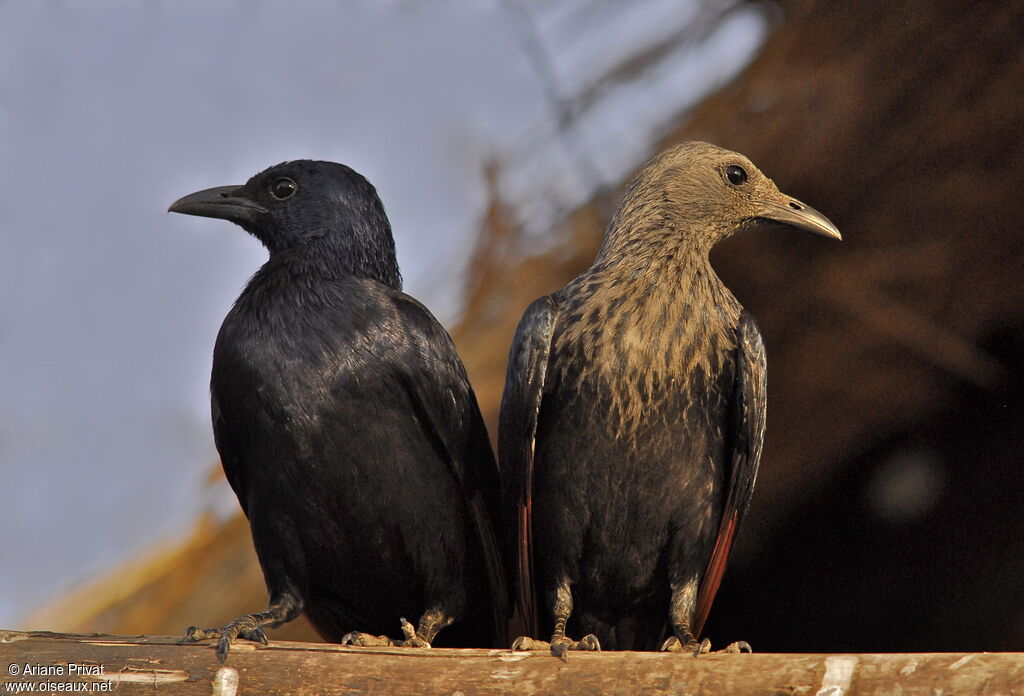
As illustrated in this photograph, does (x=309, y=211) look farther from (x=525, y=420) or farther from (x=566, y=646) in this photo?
(x=566, y=646)

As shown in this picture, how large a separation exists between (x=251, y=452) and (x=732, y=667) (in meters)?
1.29

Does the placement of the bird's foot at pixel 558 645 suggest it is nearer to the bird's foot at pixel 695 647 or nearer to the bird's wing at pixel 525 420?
the bird's foot at pixel 695 647

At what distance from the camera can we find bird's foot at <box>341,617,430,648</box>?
9.30 feet

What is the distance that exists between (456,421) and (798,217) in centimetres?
105

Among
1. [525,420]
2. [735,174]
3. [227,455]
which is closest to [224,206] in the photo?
[227,455]

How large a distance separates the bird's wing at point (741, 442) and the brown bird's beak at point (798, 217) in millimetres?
324

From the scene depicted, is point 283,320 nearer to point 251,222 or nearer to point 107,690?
point 251,222

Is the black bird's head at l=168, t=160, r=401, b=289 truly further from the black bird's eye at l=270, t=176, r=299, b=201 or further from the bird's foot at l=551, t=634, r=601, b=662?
the bird's foot at l=551, t=634, r=601, b=662

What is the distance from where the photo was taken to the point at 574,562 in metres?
3.08

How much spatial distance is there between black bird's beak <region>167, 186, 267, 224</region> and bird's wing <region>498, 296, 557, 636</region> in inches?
32.5

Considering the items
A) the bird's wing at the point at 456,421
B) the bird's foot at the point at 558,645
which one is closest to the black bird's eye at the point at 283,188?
the bird's wing at the point at 456,421

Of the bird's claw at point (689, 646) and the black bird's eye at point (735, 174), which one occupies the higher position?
the black bird's eye at point (735, 174)

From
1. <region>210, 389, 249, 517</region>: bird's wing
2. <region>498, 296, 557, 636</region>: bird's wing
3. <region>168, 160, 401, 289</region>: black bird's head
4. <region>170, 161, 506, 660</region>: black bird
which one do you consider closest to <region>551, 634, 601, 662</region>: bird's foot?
<region>498, 296, 557, 636</region>: bird's wing

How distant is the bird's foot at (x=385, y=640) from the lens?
2.83 metres
